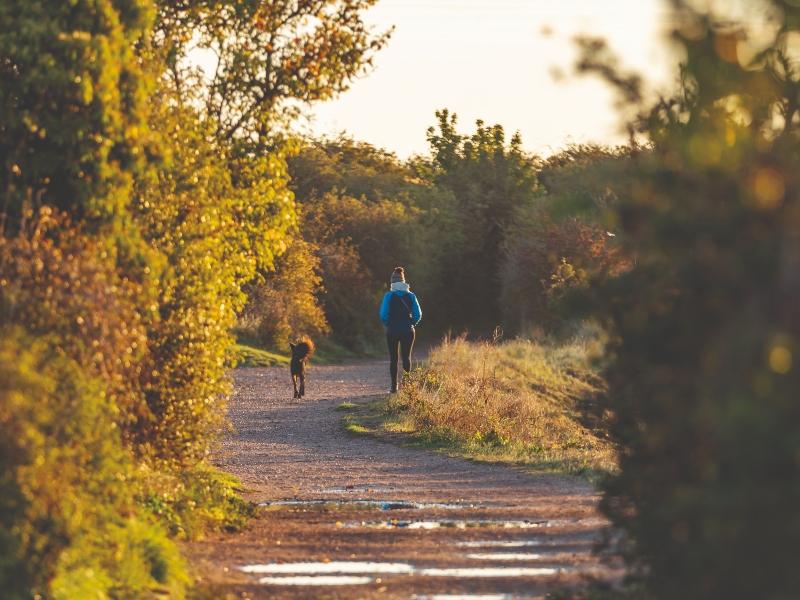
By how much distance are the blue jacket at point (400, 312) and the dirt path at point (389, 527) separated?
3683 millimetres

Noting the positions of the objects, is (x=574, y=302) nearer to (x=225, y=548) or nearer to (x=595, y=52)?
(x=595, y=52)

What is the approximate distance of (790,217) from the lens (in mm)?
4773

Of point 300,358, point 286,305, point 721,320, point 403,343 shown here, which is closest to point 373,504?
point 721,320

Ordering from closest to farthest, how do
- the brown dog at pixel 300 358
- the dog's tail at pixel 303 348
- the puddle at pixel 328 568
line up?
1. the puddle at pixel 328 568
2. the dog's tail at pixel 303 348
3. the brown dog at pixel 300 358

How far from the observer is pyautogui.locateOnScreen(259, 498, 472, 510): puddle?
48.3 ft

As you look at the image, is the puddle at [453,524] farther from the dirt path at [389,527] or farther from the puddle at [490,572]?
the puddle at [490,572]

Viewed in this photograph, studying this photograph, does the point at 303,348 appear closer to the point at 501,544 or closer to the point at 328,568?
the point at 501,544

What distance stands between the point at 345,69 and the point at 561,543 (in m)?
5.32

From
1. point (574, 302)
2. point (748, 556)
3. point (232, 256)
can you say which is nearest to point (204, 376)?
point (232, 256)

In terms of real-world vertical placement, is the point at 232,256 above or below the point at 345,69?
below

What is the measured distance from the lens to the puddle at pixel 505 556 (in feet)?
37.6

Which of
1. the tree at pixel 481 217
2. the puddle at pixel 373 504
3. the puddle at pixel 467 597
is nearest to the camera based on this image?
the puddle at pixel 467 597

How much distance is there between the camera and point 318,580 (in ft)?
34.8

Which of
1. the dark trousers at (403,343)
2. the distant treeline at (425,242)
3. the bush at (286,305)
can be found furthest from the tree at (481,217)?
the dark trousers at (403,343)
